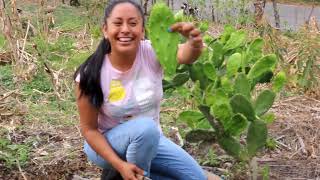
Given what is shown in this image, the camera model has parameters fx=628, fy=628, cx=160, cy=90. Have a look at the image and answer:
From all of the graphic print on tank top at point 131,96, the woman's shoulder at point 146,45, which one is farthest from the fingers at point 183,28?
the graphic print on tank top at point 131,96

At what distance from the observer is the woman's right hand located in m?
2.60

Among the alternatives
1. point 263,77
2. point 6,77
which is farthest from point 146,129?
point 6,77

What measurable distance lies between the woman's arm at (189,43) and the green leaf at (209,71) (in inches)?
13.0

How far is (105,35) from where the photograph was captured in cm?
265

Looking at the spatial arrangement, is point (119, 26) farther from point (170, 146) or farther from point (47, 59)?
point (47, 59)

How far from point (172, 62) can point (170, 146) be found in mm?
375

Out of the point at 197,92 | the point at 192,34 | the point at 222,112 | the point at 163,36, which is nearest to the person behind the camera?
the point at 192,34

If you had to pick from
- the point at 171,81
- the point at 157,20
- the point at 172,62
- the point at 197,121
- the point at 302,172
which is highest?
the point at 157,20

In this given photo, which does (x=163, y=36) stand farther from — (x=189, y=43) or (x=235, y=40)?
(x=235, y=40)

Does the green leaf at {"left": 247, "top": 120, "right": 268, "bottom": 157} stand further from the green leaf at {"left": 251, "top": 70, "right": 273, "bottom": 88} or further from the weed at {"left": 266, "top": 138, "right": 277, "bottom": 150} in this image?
the weed at {"left": 266, "top": 138, "right": 277, "bottom": 150}

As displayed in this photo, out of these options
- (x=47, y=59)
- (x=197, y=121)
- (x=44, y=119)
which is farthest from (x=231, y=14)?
(x=197, y=121)

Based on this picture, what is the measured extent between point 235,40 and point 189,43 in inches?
38.0

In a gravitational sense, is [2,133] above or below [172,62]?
below

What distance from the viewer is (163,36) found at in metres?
2.75
